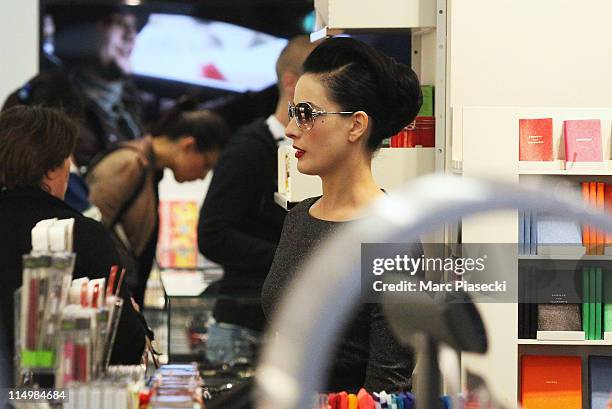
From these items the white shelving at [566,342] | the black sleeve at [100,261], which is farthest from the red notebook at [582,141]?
the black sleeve at [100,261]

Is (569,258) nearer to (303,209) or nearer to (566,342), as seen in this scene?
(566,342)

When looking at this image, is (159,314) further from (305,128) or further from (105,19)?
(305,128)

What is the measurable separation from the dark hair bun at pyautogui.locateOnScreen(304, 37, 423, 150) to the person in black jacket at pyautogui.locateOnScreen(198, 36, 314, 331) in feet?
6.27

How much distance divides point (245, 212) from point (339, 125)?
77.9 inches

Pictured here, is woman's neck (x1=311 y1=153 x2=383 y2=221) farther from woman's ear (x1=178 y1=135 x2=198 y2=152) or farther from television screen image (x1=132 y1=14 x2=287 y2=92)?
television screen image (x1=132 y1=14 x2=287 y2=92)

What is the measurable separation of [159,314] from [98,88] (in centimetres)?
216

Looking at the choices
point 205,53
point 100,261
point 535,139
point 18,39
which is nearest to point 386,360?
point 100,261

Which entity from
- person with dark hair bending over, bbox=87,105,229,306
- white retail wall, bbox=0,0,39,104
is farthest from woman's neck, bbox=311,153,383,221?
white retail wall, bbox=0,0,39,104

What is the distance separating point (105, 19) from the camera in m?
7.48

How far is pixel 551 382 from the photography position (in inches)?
144

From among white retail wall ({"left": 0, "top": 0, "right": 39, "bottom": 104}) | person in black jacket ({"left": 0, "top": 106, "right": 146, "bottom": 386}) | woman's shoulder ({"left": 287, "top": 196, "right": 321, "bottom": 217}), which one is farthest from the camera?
white retail wall ({"left": 0, "top": 0, "right": 39, "bottom": 104})

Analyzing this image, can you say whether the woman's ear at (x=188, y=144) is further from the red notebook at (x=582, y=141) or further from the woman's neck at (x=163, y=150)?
the red notebook at (x=582, y=141)

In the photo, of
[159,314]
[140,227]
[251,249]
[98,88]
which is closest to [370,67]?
[251,249]

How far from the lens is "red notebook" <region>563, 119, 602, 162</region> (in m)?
3.56
